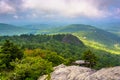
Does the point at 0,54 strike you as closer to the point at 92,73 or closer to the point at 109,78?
the point at 92,73

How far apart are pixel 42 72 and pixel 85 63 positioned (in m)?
39.1

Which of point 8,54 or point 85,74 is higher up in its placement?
point 8,54

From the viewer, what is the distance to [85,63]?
8844 cm

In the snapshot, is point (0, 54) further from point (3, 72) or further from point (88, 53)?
point (88, 53)

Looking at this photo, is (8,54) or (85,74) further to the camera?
(8,54)

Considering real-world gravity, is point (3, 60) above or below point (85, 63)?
above

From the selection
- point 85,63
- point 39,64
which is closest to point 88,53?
point 85,63

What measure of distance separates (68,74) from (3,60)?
2535cm

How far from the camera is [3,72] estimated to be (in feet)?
198

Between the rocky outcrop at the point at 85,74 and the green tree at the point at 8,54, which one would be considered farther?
the green tree at the point at 8,54

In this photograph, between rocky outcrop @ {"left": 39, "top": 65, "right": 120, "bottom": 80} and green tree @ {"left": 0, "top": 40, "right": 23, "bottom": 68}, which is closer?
rocky outcrop @ {"left": 39, "top": 65, "right": 120, "bottom": 80}

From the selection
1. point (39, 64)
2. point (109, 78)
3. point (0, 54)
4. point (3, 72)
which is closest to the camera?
point (109, 78)

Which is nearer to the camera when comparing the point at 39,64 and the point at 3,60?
the point at 39,64

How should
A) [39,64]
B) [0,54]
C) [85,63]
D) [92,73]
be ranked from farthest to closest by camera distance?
1. [85,63]
2. [0,54]
3. [39,64]
4. [92,73]
